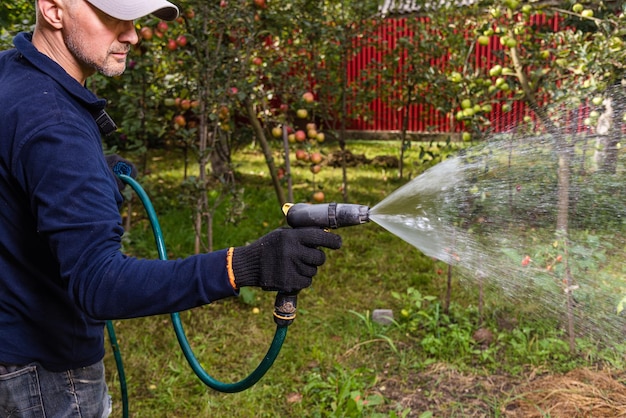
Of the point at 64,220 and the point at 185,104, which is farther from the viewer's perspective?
the point at 185,104

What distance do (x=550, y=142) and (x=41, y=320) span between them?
265 centimetres

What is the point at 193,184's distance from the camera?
164 inches

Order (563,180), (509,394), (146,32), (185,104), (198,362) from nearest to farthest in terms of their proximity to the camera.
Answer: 1. (198,362)
2. (509,394)
3. (563,180)
4. (146,32)
5. (185,104)

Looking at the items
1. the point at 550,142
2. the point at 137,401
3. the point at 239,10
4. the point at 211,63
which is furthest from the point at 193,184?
the point at 550,142

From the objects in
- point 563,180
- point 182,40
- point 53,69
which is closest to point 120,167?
point 53,69

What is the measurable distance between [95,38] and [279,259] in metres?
0.71

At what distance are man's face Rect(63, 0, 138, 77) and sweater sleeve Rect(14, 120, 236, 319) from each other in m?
0.26

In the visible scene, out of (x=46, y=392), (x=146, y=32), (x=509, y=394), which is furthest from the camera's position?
(x=146, y=32)

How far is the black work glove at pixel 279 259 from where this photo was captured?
143cm

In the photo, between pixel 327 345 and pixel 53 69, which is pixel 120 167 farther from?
pixel 327 345

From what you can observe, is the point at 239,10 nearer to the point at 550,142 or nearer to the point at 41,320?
the point at 550,142

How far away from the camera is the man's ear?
1507 millimetres

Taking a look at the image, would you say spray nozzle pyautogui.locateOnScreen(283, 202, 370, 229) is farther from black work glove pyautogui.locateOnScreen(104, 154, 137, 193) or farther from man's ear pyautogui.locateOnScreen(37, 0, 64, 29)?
black work glove pyautogui.locateOnScreen(104, 154, 137, 193)

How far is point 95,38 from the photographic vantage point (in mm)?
1554
